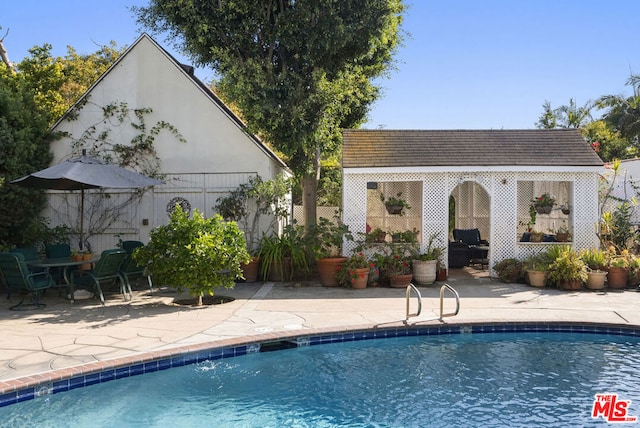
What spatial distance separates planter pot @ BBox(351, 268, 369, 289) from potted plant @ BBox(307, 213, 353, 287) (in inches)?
20.0

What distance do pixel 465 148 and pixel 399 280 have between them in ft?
12.8

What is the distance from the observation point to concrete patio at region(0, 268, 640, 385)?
684 centimetres

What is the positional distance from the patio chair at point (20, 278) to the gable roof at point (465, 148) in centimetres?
686

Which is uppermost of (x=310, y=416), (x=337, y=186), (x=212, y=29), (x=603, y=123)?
(x=603, y=123)

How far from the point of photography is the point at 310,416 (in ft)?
18.1

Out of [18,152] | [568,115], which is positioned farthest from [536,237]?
[568,115]

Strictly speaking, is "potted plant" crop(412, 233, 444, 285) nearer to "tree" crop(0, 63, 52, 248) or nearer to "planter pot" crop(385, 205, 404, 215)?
"planter pot" crop(385, 205, 404, 215)

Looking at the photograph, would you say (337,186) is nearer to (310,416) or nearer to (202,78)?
(202,78)

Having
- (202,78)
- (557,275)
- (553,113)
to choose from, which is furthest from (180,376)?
(553,113)

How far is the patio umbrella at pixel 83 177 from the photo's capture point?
9.94 metres

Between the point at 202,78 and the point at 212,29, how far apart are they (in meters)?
5.15

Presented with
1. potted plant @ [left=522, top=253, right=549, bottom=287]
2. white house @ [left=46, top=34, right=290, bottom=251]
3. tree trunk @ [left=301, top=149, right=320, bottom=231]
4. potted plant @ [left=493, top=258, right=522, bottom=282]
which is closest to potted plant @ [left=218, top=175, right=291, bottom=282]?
white house @ [left=46, top=34, right=290, bottom=251]

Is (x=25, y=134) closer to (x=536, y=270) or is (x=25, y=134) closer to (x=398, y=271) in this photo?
(x=398, y=271)

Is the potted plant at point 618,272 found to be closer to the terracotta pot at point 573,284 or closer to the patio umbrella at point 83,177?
the terracotta pot at point 573,284
